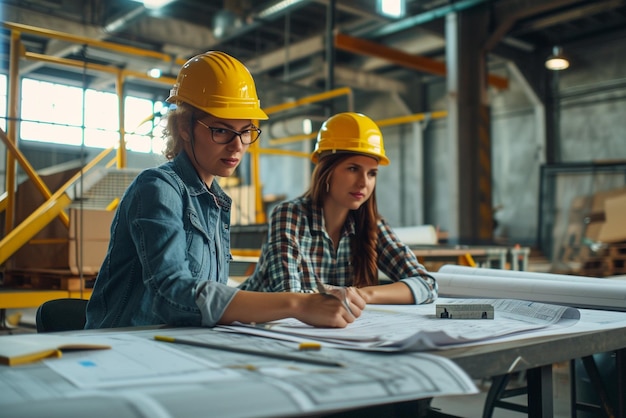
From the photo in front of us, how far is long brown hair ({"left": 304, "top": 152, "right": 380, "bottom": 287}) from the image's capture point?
8.20 ft

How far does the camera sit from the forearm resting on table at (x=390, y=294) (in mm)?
1935

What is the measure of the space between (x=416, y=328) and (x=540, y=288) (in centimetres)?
74

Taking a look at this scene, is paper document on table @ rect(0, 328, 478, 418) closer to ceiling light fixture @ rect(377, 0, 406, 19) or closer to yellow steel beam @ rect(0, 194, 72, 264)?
yellow steel beam @ rect(0, 194, 72, 264)

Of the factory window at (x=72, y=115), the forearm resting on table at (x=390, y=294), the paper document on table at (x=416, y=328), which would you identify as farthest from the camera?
the factory window at (x=72, y=115)

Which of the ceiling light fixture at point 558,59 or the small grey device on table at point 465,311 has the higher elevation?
the ceiling light fixture at point 558,59

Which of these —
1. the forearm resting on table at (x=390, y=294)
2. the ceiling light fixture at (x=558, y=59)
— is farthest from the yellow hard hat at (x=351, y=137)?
the ceiling light fixture at (x=558, y=59)

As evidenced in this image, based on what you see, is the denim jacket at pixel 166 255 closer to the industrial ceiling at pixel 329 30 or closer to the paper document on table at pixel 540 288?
the paper document on table at pixel 540 288

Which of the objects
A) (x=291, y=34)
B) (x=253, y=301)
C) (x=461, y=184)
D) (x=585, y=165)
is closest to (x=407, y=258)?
(x=253, y=301)

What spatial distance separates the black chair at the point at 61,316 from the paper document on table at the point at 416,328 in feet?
2.02

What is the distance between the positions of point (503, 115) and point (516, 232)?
8.33 feet

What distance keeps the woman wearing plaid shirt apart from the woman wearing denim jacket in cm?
58

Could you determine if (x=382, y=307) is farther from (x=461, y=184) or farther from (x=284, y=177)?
(x=284, y=177)

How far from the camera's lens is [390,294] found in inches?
77.8

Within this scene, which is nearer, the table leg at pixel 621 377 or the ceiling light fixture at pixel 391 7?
the table leg at pixel 621 377
